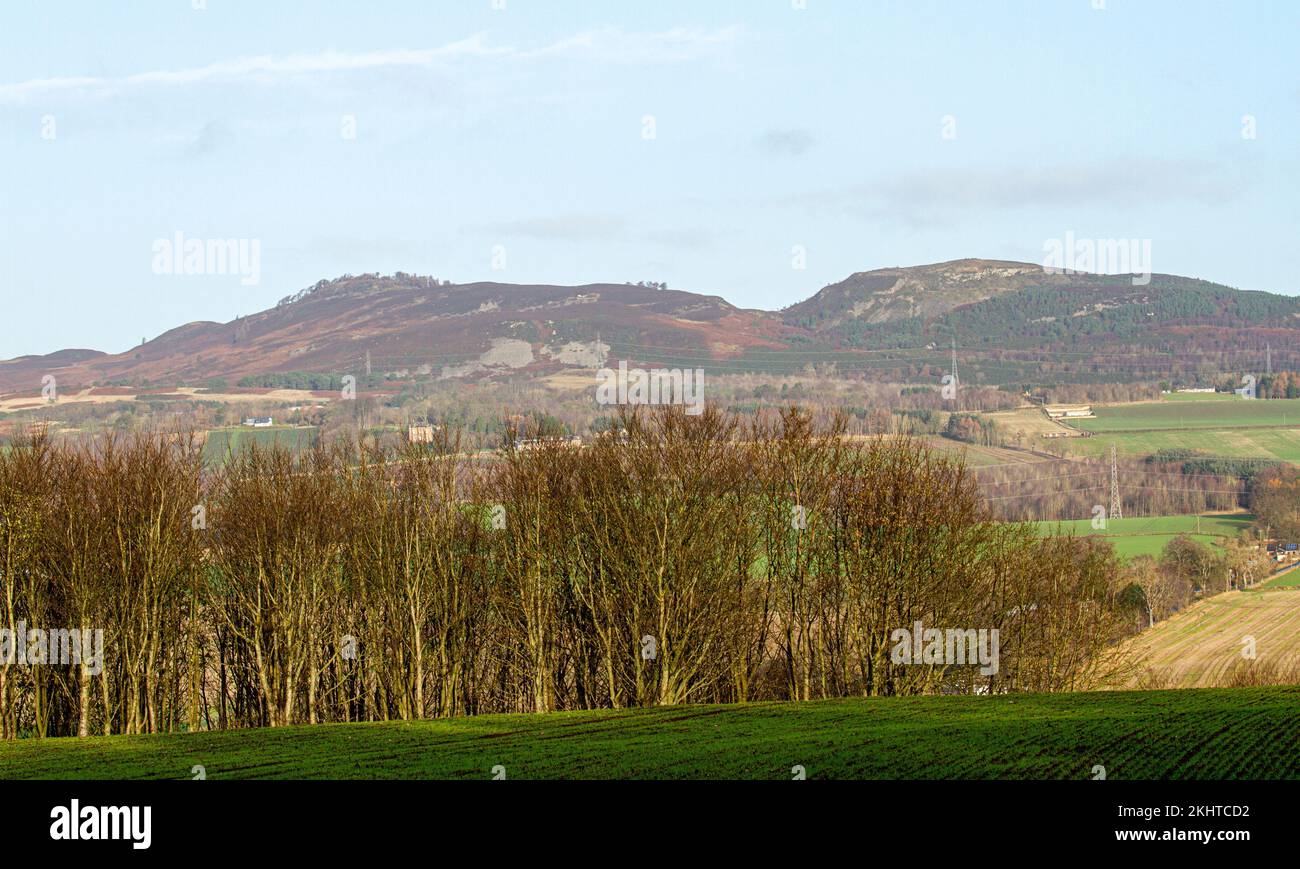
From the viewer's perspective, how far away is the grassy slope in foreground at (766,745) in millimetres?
29719

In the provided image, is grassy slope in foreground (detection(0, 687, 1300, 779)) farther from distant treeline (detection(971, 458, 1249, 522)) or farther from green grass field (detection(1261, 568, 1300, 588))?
distant treeline (detection(971, 458, 1249, 522))

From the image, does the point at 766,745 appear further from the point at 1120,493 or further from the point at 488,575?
the point at 1120,493

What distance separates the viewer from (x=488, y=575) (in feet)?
179

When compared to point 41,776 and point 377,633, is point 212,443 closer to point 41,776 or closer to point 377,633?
point 377,633

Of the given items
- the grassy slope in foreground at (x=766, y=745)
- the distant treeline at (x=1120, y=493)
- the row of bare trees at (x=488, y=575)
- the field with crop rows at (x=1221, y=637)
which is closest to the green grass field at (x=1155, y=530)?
the distant treeline at (x=1120, y=493)

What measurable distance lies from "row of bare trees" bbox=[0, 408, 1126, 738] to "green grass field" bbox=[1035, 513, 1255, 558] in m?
79.6

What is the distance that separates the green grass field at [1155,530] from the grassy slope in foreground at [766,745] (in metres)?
94.0

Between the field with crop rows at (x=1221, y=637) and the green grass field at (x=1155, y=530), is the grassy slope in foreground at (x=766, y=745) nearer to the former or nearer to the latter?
the field with crop rows at (x=1221, y=637)

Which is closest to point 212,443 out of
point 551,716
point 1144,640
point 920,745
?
point 1144,640

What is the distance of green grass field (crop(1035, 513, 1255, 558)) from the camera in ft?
449

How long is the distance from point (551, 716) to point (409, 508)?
14.0 m

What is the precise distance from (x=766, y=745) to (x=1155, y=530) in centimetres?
13482

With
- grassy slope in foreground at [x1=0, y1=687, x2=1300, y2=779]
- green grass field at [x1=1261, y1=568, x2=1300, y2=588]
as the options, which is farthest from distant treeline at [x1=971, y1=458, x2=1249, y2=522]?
grassy slope in foreground at [x1=0, y1=687, x2=1300, y2=779]

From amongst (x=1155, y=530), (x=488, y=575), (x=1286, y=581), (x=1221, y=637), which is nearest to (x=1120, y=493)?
(x=1155, y=530)
